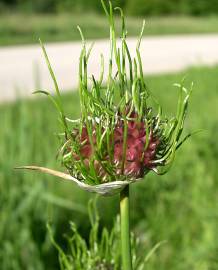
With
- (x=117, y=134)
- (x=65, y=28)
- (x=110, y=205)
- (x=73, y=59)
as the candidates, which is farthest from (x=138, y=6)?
(x=117, y=134)

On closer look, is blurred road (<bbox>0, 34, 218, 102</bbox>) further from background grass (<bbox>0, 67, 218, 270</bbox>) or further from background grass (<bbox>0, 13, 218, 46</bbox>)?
background grass (<bbox>0, 67, 218, 270</bbox>)

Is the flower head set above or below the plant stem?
above

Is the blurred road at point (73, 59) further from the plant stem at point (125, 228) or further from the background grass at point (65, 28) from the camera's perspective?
the plant stem at point (125, 228)

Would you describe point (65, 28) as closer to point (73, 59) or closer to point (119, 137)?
point (73, 59)

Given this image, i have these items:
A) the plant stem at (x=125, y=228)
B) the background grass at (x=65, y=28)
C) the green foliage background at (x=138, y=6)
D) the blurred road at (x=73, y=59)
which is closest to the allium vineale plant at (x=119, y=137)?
the plant stem at (x=125, y=228)

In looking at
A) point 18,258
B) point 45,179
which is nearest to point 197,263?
point 18,258

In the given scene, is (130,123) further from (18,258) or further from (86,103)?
(18,258)

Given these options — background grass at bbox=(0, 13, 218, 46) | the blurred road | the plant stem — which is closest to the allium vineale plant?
the plant stem
